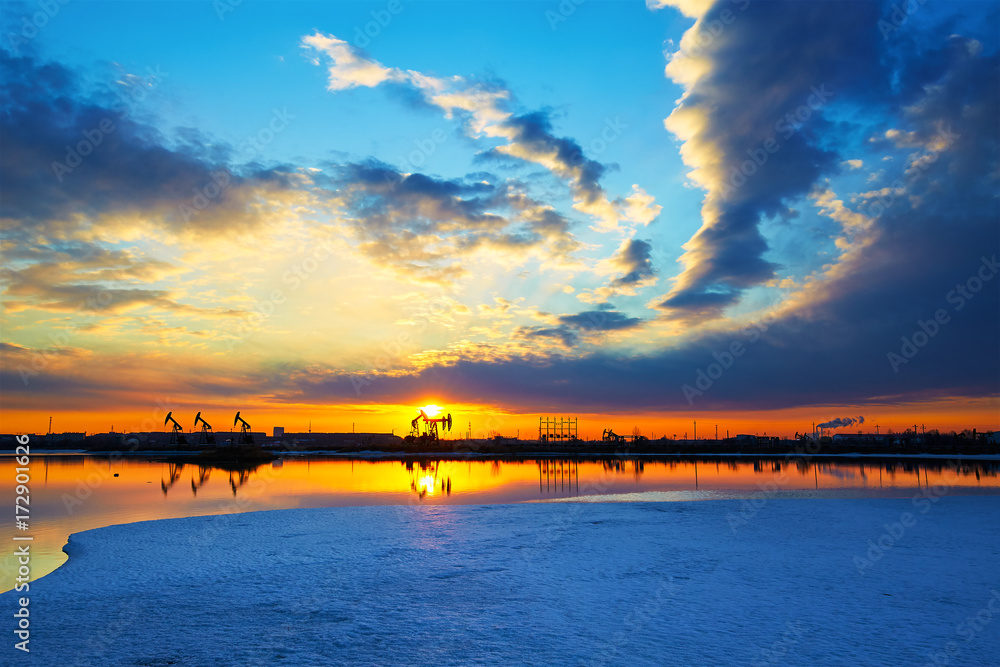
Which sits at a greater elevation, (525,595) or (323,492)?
(525,595)

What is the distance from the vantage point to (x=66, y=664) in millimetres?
→ 7480

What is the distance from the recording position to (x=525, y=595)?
1062 cm

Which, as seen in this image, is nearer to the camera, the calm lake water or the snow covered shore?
the snow covered shore

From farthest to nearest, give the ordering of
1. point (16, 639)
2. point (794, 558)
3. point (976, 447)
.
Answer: point (976, 447)
point (794, 558)
point (16, 639)

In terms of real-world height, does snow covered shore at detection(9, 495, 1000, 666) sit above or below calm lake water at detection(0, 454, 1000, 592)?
above

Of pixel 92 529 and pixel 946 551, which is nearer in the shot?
pixel 946 551

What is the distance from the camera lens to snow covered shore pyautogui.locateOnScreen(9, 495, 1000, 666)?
785cm

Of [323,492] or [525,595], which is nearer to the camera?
[525,595]

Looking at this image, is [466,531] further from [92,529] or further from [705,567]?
[92,529]

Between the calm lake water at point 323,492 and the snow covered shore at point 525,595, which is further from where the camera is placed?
the calm lake water at point 323,492

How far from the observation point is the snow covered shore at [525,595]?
309 inches

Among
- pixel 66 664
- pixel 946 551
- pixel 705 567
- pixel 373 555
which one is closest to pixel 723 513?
pixel 946 551

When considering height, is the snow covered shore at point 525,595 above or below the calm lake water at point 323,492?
above

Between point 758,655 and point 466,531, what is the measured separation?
11.6 m
